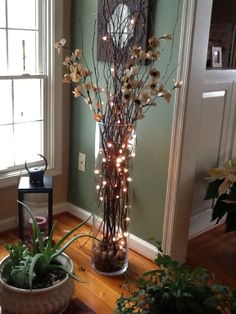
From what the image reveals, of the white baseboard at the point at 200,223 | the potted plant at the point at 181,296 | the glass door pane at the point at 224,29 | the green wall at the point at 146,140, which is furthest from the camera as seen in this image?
the glass door pane at the point at 224,29

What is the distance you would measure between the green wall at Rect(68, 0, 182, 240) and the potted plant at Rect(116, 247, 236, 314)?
3.57 feet

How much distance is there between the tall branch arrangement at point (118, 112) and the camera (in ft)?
6.11

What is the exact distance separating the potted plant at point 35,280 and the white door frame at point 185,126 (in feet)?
2.39

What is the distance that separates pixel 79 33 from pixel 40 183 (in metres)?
1.06

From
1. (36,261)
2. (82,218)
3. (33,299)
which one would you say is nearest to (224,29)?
(82,218)

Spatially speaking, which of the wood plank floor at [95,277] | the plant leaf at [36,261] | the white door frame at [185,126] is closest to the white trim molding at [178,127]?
the white door frame at [185,126]

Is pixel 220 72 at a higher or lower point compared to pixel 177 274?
higher

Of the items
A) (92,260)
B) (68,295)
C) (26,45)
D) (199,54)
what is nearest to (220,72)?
(199,54)

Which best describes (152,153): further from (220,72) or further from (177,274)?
(177,274)

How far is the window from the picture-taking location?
2412 millimetres

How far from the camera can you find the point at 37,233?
5.77ft

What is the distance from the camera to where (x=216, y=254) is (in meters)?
2.54

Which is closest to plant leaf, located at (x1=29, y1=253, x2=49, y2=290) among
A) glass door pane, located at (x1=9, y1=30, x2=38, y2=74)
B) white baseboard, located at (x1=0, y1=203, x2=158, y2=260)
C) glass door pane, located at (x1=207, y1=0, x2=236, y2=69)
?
white baseboard, located at (x1=0, y1=203, x2=158, y2=260)

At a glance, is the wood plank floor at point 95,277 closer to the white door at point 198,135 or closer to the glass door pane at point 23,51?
the white door at point 198,135
